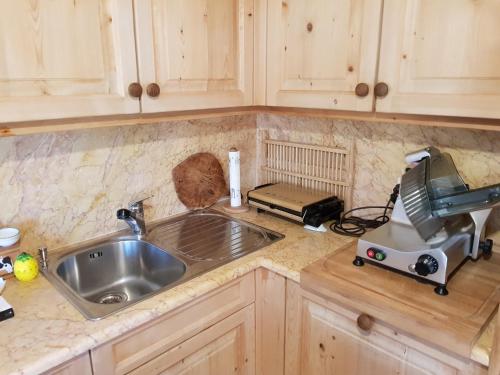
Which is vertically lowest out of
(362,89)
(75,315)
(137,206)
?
(75,315)

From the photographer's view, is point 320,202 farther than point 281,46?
Yes

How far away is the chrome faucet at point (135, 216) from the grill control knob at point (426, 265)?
988mm

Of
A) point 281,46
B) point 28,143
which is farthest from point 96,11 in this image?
point 281,46

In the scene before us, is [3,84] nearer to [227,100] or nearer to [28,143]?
[28,143]

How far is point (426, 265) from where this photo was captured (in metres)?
1.10

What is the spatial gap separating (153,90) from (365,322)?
919 mm

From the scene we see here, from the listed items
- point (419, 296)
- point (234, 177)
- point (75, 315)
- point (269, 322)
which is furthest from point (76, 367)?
point (234, 177)

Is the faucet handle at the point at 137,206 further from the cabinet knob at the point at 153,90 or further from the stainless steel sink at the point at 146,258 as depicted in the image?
the cabinet knob at the point at 153,90

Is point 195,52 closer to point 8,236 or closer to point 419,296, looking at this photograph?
point 8,236

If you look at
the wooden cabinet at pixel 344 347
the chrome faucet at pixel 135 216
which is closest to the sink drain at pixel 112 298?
the chrome faucet at pixel 135 216

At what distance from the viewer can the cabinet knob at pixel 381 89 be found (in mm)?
1187

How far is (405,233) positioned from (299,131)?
716 mm

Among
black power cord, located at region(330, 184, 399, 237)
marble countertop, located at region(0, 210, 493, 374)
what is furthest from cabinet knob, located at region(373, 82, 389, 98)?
marble countertop, located at region(0, 210, 493, 374)

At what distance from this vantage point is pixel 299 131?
180 centimetres
